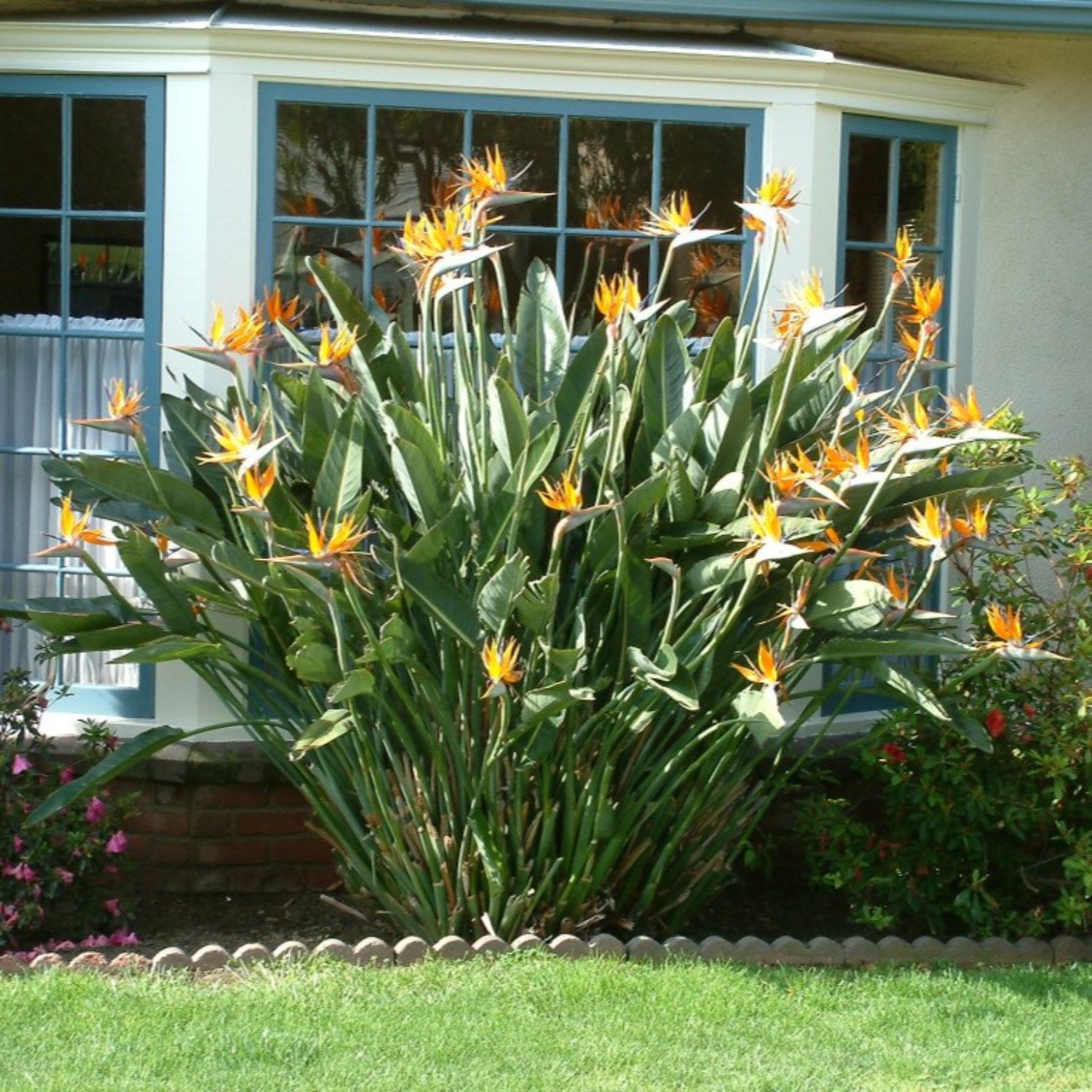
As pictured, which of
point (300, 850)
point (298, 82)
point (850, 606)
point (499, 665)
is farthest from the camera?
point (300, 850)

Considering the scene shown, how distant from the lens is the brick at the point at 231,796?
21.5ft

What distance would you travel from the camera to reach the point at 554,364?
19.0 ft

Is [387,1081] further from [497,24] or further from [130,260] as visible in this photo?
[497,24]

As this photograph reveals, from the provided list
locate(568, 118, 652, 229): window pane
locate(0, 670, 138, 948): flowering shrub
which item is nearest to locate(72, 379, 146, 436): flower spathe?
locate(0, 670, 138, 948): flowering shrub

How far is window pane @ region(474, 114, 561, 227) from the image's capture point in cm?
662

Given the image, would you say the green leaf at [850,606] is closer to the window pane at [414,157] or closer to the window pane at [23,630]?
the window pane at [414,157]

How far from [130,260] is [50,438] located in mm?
722

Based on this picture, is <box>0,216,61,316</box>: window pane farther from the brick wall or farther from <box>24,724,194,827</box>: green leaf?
<box>24,724,194,827</box>: green leaf

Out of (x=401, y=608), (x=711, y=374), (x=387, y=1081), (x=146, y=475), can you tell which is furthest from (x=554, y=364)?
(x=387, y=1081)

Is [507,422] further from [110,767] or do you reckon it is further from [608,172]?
[608,172]

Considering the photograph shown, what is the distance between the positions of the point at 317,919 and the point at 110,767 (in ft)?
3.51

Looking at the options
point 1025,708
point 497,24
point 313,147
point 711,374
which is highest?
point 497,24

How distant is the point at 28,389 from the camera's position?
266 inches

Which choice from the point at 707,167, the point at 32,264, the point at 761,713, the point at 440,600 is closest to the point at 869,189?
the point at 707,167
